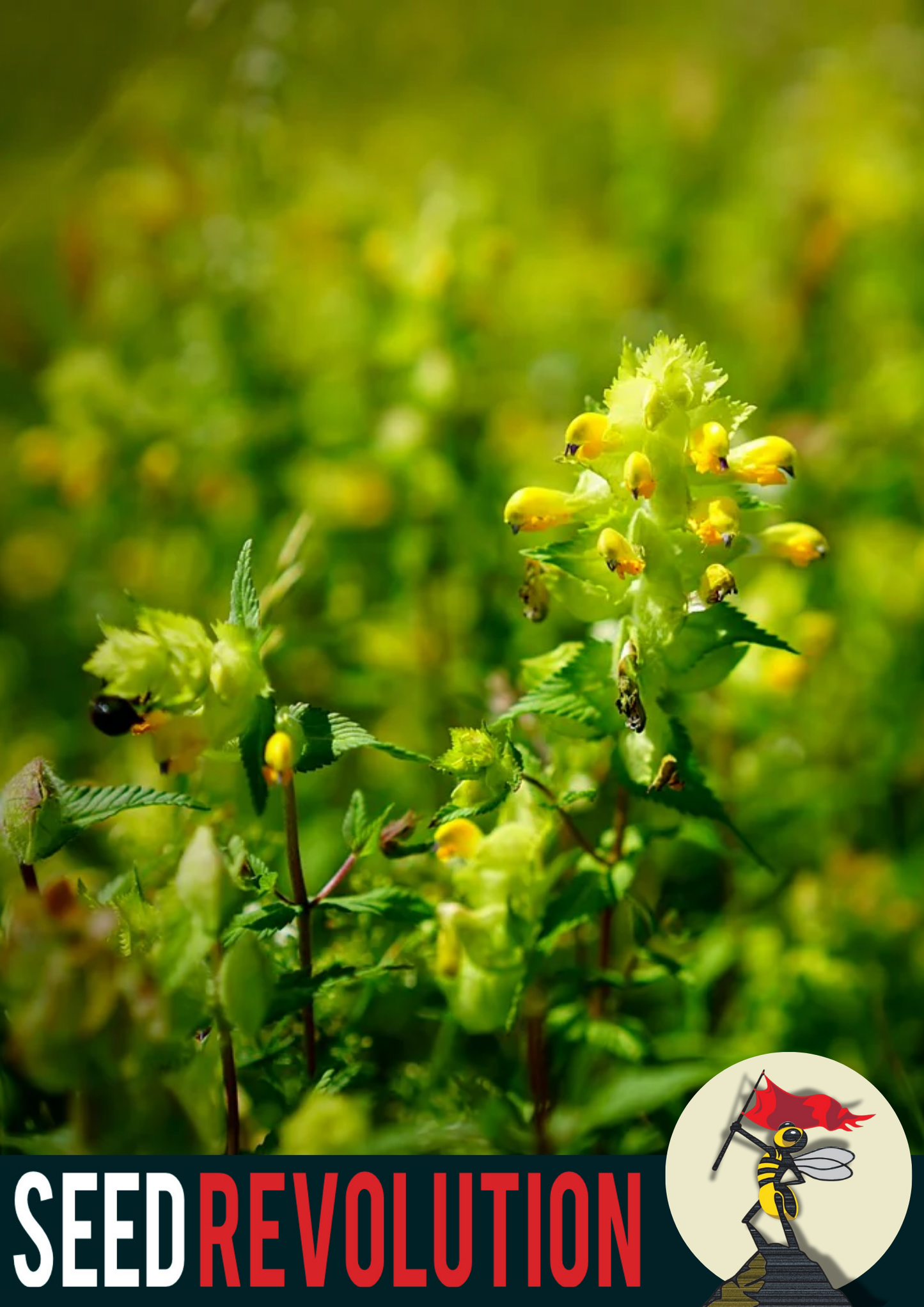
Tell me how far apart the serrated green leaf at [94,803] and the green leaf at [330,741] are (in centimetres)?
6

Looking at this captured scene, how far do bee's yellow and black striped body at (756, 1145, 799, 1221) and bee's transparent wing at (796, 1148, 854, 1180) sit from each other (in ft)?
0.03

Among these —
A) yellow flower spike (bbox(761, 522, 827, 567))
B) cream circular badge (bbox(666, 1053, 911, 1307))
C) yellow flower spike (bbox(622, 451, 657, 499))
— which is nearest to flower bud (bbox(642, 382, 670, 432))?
yellow flower spike (bbox(622, 451, 657, 499))

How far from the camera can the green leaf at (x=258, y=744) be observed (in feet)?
1.76

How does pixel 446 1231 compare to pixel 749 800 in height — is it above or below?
below

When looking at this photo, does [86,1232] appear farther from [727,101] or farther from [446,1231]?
[727,101]

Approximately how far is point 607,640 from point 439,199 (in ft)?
2.43

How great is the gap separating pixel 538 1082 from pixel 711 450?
1.19ft

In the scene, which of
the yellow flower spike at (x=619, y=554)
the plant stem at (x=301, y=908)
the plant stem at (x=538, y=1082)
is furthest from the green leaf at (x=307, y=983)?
the yellow flower spike at (x=619, y=554)

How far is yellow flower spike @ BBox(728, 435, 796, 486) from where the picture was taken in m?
0.59

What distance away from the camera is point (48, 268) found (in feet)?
6.68

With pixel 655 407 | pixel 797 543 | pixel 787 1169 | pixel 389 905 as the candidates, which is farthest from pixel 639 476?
pixel 787 1169

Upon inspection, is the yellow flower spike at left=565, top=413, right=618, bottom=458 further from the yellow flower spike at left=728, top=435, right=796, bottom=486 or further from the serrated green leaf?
the serrated green leaf

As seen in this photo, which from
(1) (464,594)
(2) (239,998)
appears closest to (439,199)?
(1) (464,594)

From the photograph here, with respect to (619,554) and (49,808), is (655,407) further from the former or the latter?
(49,808)
